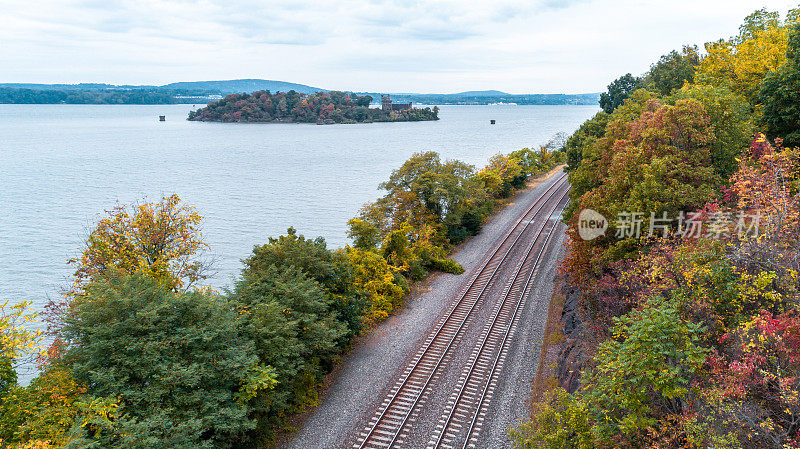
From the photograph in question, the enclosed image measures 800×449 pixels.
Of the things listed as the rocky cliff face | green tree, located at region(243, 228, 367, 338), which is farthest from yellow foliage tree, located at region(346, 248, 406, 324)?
the rocky cliff face

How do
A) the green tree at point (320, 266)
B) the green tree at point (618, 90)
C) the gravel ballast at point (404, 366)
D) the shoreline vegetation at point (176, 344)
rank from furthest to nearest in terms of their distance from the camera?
the green tree at point (618, 90) < the green tree at point (320, 266) < the gravel ballast at point (404, 366) < the shoreline vegetation at point (176, 344)

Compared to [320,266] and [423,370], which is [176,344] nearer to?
[320,266]

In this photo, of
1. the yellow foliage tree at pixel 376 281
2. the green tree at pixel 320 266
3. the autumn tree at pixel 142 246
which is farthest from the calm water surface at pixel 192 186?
the green tree at pixel 320 266

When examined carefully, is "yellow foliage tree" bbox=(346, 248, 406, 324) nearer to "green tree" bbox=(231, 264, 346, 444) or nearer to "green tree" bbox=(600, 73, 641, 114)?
"green tree" bbox=(231, 264, 346, 444)

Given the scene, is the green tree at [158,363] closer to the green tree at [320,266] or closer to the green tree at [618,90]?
the green tree at [320,266]

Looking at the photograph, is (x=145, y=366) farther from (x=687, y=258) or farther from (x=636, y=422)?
(x=687, y=258)

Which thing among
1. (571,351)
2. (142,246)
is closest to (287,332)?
(142,246)

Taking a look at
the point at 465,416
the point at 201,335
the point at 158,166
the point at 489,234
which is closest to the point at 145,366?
the point at 201,335
